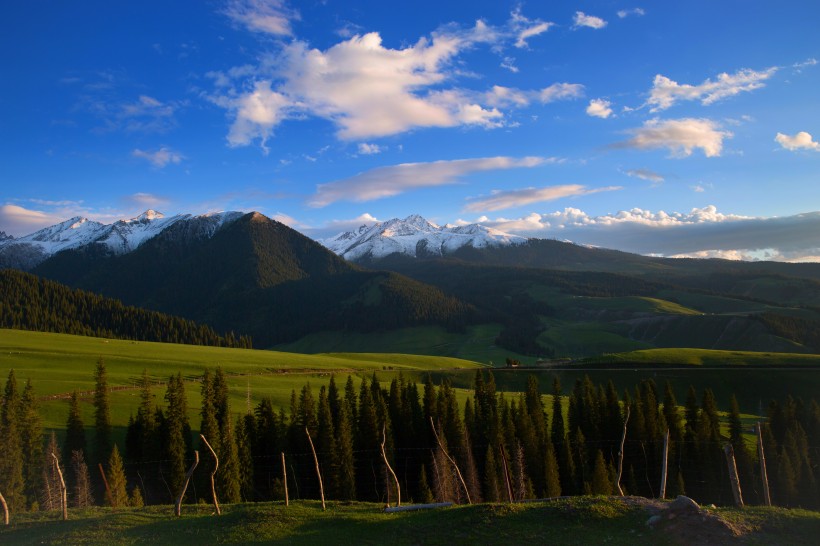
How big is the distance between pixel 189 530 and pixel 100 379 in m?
45.2

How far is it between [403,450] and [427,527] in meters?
43.3

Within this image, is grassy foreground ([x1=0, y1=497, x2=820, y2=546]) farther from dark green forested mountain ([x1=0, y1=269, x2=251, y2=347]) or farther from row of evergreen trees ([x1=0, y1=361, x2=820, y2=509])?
dark green forested mountain ([x1=0, y1=269, x2=251, y2=347])

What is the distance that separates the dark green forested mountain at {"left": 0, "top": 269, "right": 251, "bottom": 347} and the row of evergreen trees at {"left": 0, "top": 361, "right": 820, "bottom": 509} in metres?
125

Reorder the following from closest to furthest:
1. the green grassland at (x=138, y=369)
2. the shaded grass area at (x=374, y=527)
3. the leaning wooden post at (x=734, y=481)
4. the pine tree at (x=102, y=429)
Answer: the shaded grass area at (x=374, y=527)
the leaning wooden post at (x=734, y=481)
the pine tree at (x=102, y=429)
the green grassland at (x=138, y=369)

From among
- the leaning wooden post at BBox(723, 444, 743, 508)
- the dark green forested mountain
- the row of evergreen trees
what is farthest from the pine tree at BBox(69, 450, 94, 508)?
the dark green forested mountain

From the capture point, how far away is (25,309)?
560 ft

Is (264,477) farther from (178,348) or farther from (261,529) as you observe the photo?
(178,348)

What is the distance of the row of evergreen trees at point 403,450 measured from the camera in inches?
1917

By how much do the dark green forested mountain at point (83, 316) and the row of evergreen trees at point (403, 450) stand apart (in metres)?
125

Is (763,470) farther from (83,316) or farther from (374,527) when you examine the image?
(83,316)

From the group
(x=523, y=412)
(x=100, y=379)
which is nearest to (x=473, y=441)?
(x=523, y=412)

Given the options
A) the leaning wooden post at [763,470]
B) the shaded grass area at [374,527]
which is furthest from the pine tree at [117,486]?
the leaning wooden post at [763,470]

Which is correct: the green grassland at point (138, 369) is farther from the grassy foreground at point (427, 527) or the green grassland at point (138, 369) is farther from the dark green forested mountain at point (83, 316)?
the grassy foreground at point (427, 527)

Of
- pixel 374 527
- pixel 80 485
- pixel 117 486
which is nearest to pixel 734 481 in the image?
pixel 374 527
